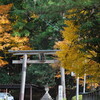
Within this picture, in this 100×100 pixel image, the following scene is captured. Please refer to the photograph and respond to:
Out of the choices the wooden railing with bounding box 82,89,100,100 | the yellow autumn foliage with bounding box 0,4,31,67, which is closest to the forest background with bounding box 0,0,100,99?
the yellow autumn foliage with bounding box 0,4,31,67

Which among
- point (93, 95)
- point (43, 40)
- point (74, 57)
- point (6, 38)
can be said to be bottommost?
point (93, 95)

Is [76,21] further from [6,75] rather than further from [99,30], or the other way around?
[6,75]

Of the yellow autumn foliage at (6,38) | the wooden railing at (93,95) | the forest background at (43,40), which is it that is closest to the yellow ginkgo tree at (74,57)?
the forest background at (43,40)

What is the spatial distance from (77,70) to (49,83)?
1795 centimetres

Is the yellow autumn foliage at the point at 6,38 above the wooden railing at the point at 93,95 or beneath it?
above

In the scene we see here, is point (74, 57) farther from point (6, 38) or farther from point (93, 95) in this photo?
point (6, 38)

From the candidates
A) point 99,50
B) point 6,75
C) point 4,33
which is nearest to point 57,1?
point 99,50

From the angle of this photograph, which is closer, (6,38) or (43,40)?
(6,38)

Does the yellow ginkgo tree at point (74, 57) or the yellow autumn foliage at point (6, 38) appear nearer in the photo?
the yellow ginkgo tree at point (74, 57)

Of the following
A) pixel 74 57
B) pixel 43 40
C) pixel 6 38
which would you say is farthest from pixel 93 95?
pixel 43 40

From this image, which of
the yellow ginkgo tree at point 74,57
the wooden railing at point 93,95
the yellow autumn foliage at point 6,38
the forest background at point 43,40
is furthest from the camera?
the yellow autumn foliage at point 6,38

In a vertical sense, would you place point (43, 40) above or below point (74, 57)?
above

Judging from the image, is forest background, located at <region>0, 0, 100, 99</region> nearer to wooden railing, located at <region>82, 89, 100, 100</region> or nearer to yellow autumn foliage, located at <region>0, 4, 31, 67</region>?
yellow autumn foliage, located at <region>0, 4, 31, 67</region>

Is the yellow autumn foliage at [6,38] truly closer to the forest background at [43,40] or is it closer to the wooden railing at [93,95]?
the forest background at [43,40]
